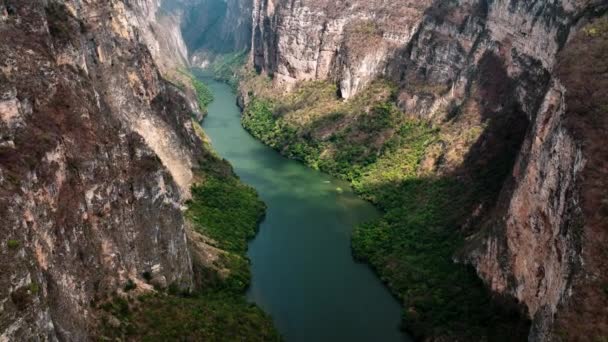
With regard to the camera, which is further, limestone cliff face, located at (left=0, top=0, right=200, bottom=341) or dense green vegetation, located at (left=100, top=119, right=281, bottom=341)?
dense green vegetation, located at (left=100, top=119, right=281, bottom=341)

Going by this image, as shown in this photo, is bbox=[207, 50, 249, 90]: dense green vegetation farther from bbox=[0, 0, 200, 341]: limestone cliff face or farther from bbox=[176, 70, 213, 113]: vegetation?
bbox=[0, 0, 200, 341]: limestone cliff face

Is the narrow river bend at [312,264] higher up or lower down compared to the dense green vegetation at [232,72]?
lower down

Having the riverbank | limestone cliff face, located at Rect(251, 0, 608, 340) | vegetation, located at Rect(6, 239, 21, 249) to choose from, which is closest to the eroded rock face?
limestone cliff face, located at Rect(251, 0, 608, 340)

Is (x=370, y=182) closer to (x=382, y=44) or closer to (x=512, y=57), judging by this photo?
(x=512, y=57)

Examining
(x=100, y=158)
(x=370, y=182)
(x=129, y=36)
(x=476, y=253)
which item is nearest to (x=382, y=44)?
(x=370, y=182)

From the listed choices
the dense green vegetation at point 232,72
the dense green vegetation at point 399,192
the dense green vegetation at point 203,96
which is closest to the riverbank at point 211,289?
the dense green vegetation at point 399,192

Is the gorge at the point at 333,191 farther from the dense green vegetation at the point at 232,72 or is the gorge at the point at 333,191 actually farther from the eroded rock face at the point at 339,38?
the dense green vegetation at the point at 232,72
